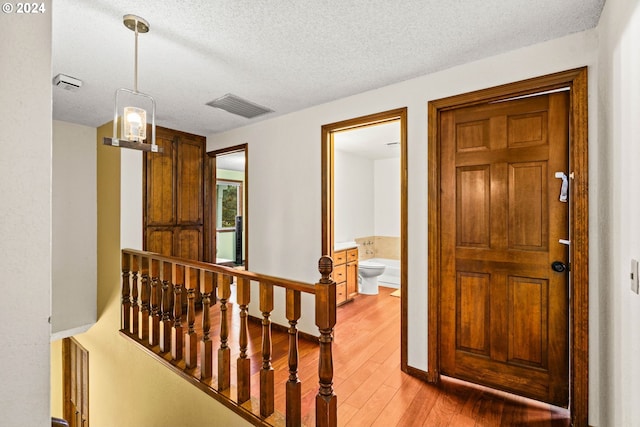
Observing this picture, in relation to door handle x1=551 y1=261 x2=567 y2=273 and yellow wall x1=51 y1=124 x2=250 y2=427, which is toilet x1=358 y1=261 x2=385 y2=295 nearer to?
door handle x1=551 y1=261 x2=567 y2=273

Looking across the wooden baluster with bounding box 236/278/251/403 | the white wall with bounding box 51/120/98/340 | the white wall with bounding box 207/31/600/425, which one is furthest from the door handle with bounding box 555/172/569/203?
the white wall with bounding box 51/120/98/340

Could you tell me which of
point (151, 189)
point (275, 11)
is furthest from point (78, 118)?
point (275, 11)

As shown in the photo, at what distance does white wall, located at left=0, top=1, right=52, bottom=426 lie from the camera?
2.59 ft

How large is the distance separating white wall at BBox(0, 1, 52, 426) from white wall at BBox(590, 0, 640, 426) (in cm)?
199

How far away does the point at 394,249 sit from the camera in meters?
5.79

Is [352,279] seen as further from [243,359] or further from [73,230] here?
[73,230]

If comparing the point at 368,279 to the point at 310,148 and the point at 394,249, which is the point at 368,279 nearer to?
the point at 394,249

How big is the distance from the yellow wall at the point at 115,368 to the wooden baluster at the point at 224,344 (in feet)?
1.03

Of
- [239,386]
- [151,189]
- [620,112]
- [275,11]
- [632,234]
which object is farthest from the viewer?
[151,189]

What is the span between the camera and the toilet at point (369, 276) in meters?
4.77

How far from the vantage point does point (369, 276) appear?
4.80m

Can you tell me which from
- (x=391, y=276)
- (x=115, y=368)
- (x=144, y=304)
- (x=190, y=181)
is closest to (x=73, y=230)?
(x=190, y=181)

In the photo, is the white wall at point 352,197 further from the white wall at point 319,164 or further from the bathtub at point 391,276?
the white wall at point 319,164

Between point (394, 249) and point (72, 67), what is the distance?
16.9ft
